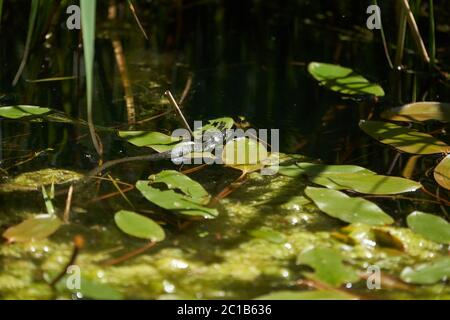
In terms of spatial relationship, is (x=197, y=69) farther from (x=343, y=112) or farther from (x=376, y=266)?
(x=376, y=266)

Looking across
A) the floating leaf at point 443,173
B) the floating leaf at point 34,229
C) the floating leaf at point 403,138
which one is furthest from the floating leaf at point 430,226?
the floating leaf at point 34,229

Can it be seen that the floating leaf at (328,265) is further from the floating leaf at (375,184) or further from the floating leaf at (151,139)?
the floating leaf at (151,139)

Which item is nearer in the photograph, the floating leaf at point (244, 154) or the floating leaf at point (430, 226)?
the floating leaf at point (430, 226)

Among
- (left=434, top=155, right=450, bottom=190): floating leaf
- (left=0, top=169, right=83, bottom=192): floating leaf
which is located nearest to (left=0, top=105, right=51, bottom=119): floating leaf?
(left=0, top=169, right=83, bottom=192): floating leaf

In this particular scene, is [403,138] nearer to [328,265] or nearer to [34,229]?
[328,265]
